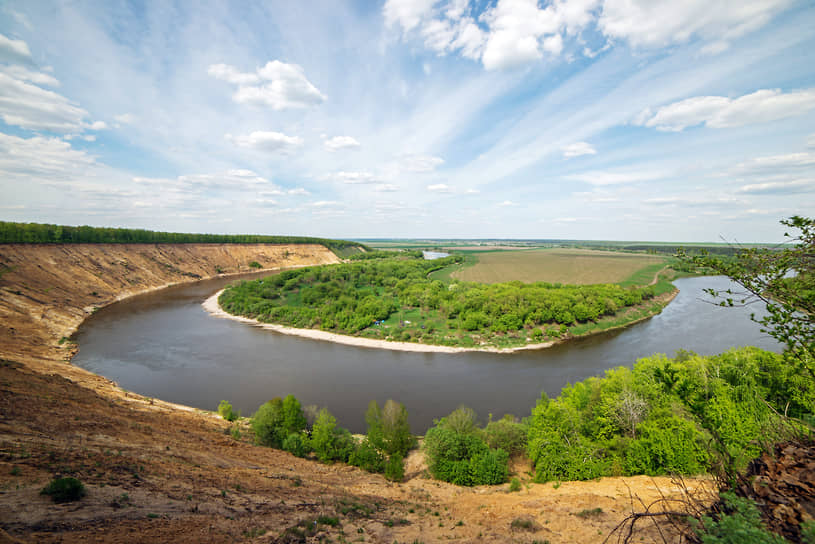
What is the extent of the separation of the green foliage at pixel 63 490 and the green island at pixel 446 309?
31.3m

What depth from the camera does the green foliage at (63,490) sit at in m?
7.31

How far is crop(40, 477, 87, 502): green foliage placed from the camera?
24.0 ft

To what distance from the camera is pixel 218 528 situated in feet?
25.2

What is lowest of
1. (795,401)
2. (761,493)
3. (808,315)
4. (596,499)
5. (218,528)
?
(596,499)

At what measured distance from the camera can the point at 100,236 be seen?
67688mm

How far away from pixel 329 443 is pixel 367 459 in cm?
211

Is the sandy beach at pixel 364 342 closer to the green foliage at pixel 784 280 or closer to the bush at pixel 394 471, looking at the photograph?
the bush at pixel 394 471

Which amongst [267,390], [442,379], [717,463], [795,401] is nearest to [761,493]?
[717,463]

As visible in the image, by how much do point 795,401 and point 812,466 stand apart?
1213 cm

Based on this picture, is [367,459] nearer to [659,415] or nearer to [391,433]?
[391,433]

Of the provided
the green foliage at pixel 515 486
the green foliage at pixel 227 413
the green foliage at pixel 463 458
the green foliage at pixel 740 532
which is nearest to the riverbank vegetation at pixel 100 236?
the green foliage at pixel 227 413

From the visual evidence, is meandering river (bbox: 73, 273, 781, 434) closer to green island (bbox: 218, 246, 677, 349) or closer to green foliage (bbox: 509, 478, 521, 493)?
green island (bbox: 218, 246, 677, 349)

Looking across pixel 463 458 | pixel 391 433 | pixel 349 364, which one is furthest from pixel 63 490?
pixel 349 364

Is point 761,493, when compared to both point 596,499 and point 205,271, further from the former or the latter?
point 205,271
